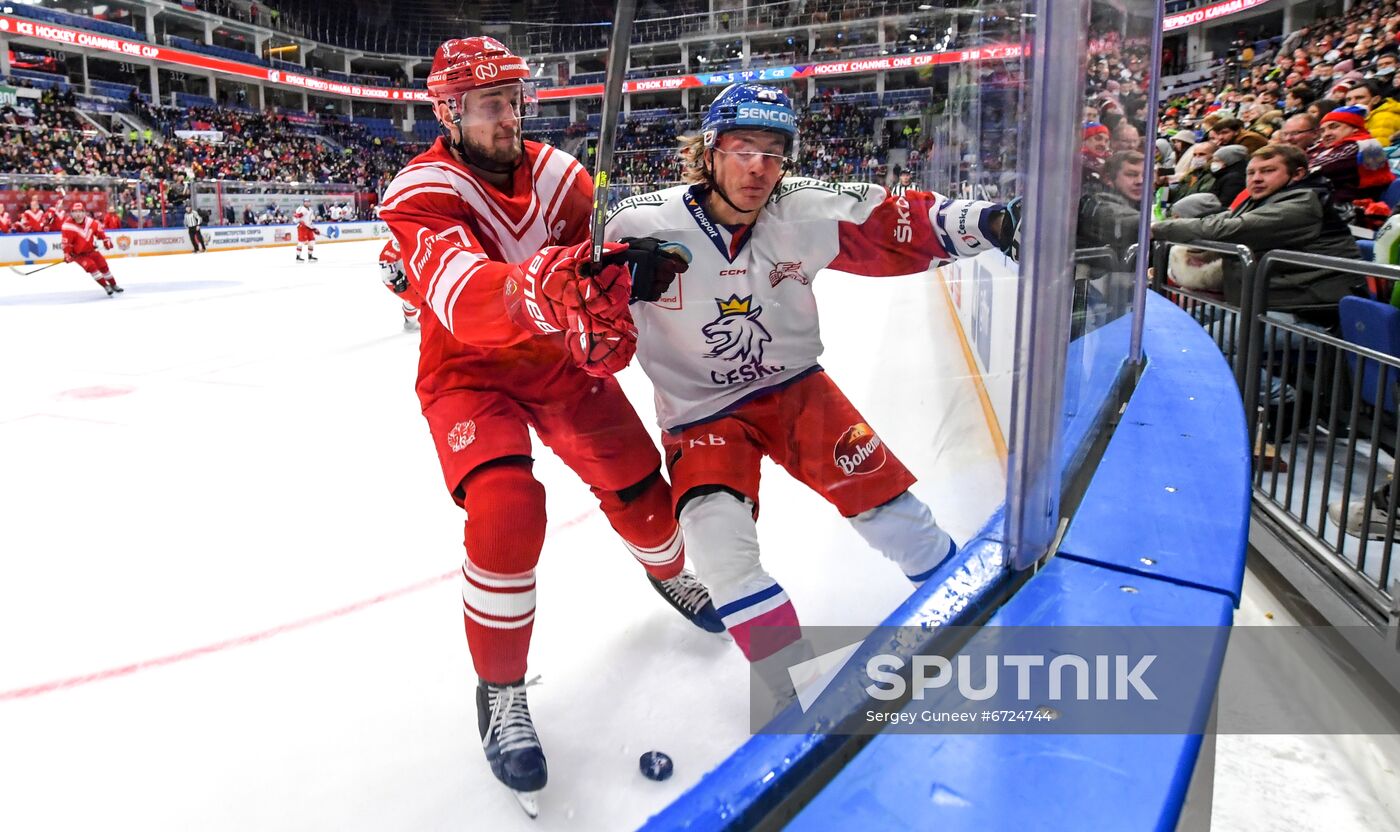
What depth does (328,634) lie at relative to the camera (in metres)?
1.82

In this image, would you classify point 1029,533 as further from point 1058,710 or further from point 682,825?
point 682,825

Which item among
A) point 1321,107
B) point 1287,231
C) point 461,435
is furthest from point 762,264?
point 1321,107

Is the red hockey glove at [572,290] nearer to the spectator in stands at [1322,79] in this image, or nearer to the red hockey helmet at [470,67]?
the red hockey helmet at [470,67]

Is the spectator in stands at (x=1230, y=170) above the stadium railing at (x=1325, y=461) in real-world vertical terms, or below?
above

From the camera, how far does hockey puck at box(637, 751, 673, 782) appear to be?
4.20ft

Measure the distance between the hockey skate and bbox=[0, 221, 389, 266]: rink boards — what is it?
12494 mm

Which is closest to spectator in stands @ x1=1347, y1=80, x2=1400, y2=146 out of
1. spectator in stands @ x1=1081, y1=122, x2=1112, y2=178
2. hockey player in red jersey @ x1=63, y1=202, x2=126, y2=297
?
spectator in stands @ x1=1081, y1=122, x2=1112, y2=178

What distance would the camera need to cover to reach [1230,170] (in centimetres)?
368

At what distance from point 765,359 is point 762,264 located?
0.16 meters

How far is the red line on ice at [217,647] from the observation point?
1682mm

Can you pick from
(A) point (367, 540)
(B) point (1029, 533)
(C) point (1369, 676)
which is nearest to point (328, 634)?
(A) point (367, 540)

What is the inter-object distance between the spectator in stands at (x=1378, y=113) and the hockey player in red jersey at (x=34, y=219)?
1487 centimetres

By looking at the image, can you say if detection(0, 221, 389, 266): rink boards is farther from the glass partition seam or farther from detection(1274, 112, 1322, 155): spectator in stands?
the glass partition seam

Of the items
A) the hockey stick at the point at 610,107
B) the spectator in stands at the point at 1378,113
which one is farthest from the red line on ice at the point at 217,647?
the spectator in stands at the point at 1378,113
